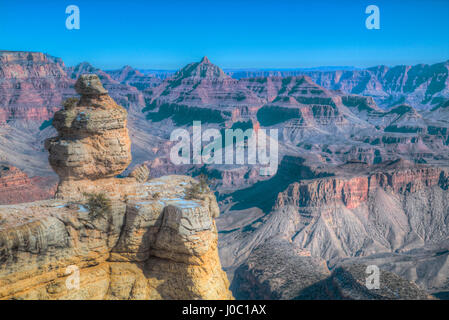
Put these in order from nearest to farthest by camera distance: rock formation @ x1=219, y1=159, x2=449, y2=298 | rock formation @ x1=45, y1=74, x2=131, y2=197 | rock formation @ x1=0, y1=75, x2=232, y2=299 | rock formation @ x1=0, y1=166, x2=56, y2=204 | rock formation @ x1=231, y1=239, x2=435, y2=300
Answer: rock formation @ x1=0, y1=75, x2=232, y2=299 → rock formation @ x1=45, y1=74, x2=131, y2=197 → rock formation @ x1=231, y1=239, x2=435, y2=300 → rock formation @ x1=0, y1=166, x2=56, y2=204 → rock formation @ x1=219, y1=159, x2=449, y2=298

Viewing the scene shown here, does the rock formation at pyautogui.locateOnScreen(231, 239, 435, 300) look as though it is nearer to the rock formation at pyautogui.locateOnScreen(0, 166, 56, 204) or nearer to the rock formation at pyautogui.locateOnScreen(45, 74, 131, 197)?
the rock formation at pyautogui.locateOnScreen(45, 74, 131, 197)

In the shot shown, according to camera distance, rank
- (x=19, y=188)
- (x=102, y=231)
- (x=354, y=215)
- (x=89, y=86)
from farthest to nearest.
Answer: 1. (x=354, y=215)
2. (x=19, y=188)
3. (x=89, y=86)
4. (x=102, y=231)

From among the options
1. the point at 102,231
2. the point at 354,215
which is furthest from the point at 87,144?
the point at 354,215

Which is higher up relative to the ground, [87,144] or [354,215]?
Result: [87,144]

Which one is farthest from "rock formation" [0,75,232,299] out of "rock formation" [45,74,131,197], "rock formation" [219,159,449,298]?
"rock formation" [219,159,449,298]

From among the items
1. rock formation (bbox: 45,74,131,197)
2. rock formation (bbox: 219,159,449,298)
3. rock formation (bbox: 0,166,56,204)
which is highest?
rock formation (bbox: 45,74,131,197)

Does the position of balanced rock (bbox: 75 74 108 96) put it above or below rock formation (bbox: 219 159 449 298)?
above

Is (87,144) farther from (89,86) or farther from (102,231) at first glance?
(102,231)

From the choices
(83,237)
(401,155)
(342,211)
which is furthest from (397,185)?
(83,237)
